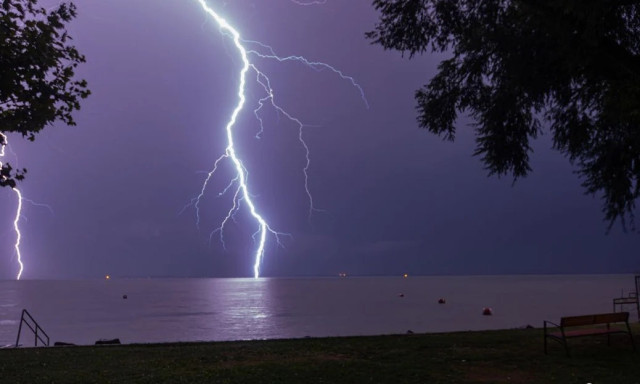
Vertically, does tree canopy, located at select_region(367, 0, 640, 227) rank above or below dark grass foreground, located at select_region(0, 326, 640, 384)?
above

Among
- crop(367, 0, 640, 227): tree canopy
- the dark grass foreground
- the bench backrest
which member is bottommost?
the dark grass foreground

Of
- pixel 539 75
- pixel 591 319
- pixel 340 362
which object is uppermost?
pixel 539 75

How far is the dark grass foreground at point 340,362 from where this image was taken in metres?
8.73

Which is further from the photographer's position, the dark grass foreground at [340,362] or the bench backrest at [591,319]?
the bench backrest at [591,319]

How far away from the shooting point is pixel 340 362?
33.2ft

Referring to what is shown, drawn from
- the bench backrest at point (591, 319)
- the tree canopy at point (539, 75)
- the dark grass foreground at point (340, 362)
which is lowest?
the dark grass foreground at point (340, 362)

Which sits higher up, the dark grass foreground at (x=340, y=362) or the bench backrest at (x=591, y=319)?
the bench backrest at (x=591, y=319)

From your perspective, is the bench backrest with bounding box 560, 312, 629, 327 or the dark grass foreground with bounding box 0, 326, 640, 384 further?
the bench backrest with bounding box 560, 312, 629, 327

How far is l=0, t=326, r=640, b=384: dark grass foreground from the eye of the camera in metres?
8.73

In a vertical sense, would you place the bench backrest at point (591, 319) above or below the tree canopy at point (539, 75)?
below

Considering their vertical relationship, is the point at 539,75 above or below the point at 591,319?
above

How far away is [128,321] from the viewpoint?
181ft

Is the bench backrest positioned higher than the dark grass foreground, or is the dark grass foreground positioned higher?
the bench backrest

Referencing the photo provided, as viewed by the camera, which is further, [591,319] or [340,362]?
[591,319]
